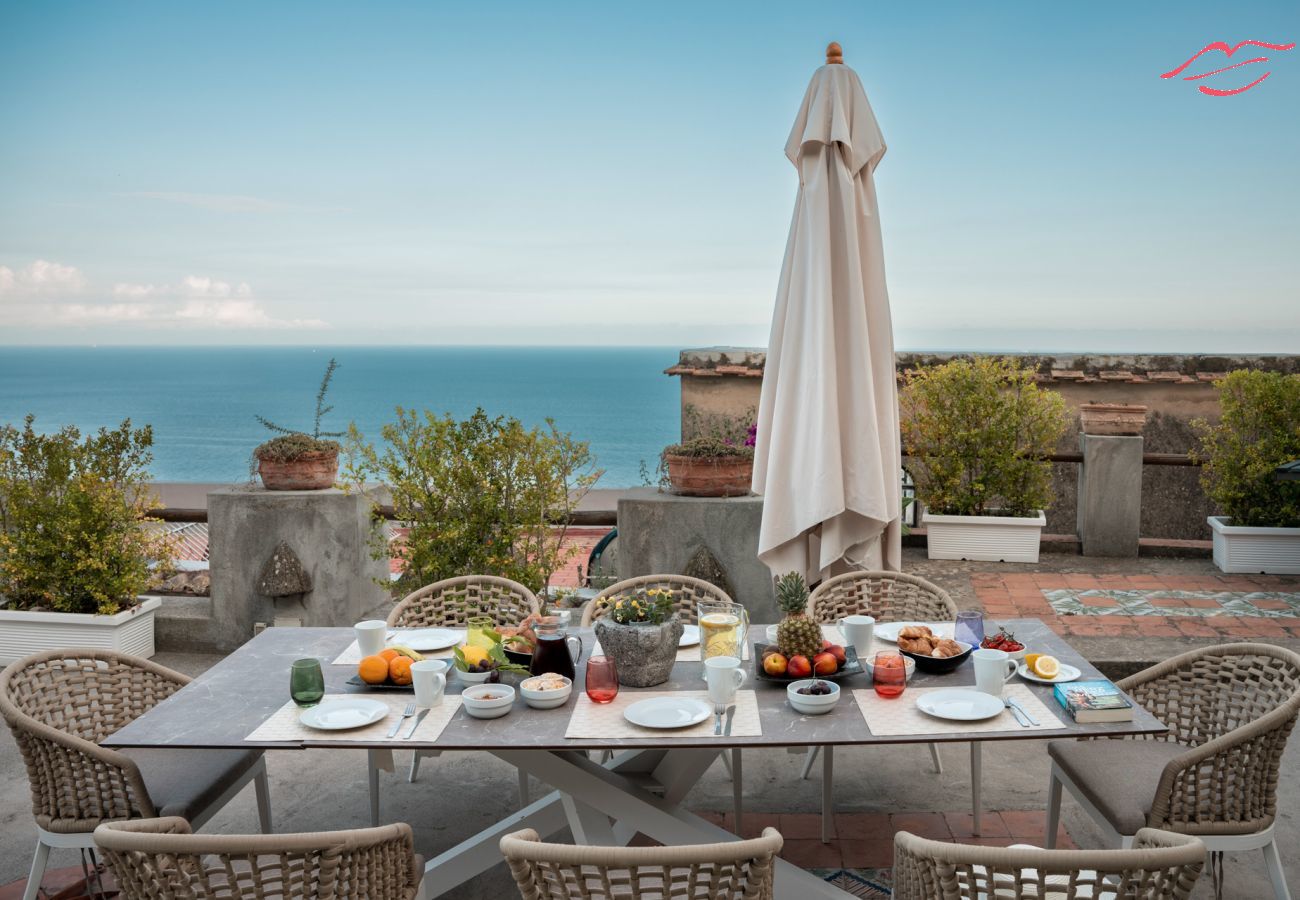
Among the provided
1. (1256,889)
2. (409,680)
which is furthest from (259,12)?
(1256,889)

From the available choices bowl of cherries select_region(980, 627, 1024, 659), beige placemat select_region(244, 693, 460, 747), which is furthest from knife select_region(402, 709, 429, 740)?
bowl of cherries select_region(980, 627, 1024, 659)

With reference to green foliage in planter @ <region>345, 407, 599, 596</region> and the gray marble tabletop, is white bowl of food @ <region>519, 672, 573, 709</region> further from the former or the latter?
green foliage in planter @ <region>345, 407, 599, 596</region>

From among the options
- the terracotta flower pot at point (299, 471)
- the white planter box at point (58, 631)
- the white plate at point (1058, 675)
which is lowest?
the white planter box at point (58, 631)

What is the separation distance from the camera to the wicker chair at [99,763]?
2439mm

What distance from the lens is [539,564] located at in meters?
4.77

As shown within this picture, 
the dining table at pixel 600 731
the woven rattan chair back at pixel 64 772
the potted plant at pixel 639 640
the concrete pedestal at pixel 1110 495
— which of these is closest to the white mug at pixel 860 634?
the dining table at pixel 600 731

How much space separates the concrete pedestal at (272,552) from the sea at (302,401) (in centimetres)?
3289

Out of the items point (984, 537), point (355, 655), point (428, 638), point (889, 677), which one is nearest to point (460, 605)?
point (428, 638)

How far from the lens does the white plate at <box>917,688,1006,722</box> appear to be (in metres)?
2.35

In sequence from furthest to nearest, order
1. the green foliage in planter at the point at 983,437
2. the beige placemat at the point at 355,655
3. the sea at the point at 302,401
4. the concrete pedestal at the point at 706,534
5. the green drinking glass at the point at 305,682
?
the sea at the point at 302,401, the green foliage in planter at the point at 983,437, the concrete pedestal at the point at 706,534, the beige placemat at the point at 355,655, the green drinking glass at the point at 305,682

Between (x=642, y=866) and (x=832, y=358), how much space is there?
2.24 m

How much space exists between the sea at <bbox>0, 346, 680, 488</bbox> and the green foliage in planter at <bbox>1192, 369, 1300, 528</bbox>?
3205cm

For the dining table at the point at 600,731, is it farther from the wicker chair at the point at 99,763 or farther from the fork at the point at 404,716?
the wicker chair at the point at 99,763

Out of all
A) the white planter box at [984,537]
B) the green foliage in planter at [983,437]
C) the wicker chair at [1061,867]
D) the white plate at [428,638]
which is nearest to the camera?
the wicker chair at [1061,867]
